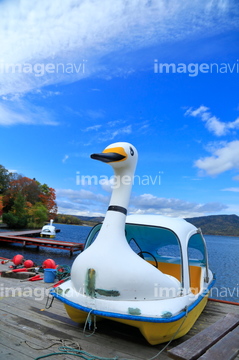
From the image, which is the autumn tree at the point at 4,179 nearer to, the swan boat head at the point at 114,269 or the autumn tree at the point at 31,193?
the autumn tree at the point at 31,193

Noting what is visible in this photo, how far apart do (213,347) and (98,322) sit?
2258 mm

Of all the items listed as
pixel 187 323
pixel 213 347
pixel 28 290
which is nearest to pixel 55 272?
pixel 28 290

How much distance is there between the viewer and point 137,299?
3.93 meters

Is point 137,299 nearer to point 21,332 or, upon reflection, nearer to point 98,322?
point 98,322

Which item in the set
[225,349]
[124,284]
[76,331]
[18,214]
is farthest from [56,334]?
[18,214]

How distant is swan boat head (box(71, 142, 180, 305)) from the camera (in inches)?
154

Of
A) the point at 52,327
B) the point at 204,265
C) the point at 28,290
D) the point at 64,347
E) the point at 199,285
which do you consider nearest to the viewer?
the point at 64,347

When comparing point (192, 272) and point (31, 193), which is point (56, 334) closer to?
point (192, 272)

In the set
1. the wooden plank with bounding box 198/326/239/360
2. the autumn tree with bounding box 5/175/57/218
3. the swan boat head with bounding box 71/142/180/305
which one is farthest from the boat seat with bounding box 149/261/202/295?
the autumn tree with bounding box 5/175/57/218

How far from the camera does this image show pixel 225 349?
122 inches

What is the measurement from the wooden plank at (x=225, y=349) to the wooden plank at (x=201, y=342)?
6cm

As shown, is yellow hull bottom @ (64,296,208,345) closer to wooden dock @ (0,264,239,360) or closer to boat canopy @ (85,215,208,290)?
wooden dock @ (0,264,239,360)

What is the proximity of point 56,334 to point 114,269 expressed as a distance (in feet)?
4.78

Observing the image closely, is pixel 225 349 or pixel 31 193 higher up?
pixel 31 193
